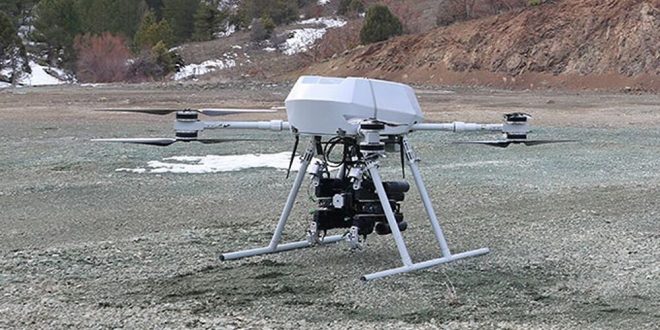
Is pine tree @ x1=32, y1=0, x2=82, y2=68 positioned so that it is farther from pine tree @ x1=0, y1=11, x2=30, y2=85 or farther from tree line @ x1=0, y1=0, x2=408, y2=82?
pine tree @ x1=0, y1=11, x2=30, y2=85

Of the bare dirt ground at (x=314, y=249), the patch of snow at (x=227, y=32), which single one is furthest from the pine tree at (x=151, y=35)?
the bare dirt ground at (x=314, y=249)

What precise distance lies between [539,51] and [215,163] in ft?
90.0

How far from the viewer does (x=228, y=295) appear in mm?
6512

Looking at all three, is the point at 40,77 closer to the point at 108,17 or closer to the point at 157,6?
the point at 108,17

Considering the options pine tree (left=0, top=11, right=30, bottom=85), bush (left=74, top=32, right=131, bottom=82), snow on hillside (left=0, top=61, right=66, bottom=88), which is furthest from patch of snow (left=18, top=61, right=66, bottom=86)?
bush (left=74, top=32, right=131, bottom=82)

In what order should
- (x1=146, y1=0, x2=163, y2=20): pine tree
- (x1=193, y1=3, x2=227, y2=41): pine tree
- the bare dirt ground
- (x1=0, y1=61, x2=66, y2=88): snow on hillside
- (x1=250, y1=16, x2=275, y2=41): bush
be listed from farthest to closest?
(x1=146, y1=0, x2=163, y2=20): pine tree
(x1=193, y1=3, x2=227, y2=41): pine tree
(x1=250, y1=16, x2=275, y2=41): bush
(x1=0, y1=61, x2=66, y2=88): snow on hillside
the bare dirt ground

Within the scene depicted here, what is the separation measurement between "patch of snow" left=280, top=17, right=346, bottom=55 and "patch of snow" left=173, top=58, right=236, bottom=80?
422 centimetres

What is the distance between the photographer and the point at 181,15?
251ft

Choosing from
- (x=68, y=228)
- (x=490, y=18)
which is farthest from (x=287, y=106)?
(x=490, y=18)

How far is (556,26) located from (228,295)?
36.6m

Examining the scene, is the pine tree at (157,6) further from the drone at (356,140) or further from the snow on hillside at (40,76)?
the drone at (356,140)

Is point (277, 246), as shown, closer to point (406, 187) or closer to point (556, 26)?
point (406, 187)

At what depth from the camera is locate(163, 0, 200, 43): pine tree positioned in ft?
249

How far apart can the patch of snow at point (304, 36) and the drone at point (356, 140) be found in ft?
182
